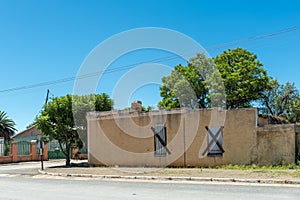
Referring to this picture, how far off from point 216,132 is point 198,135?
101 cm

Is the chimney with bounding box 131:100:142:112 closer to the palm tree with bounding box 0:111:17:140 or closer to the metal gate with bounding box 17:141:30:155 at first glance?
the metal gate with bounding box 17:141:30:155

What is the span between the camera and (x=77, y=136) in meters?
25.4

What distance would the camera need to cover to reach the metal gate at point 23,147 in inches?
1318

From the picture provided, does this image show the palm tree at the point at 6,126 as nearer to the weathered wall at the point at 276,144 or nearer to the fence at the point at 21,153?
the fence at the point at 21,153

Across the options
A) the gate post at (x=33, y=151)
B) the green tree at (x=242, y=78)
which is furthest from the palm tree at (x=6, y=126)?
the green tree at (x=242, y=78)

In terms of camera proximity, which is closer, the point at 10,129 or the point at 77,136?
the point at 77,136

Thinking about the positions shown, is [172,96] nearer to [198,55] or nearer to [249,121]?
[198,55]

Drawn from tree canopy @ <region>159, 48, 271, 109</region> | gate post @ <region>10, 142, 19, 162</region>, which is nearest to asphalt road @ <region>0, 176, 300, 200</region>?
gate post @ <region>10, 142, 19, 162</region>

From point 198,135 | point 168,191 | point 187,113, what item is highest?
point 187,113

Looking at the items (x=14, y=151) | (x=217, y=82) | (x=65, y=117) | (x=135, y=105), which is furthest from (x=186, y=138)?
(x=14, y=151)

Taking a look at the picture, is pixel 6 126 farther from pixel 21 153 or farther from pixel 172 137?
pixel 172 137

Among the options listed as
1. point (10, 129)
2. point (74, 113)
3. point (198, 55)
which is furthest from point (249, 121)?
point (10, 129)

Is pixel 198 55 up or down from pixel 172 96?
up

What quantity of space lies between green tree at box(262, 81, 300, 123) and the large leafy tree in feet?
76.1
